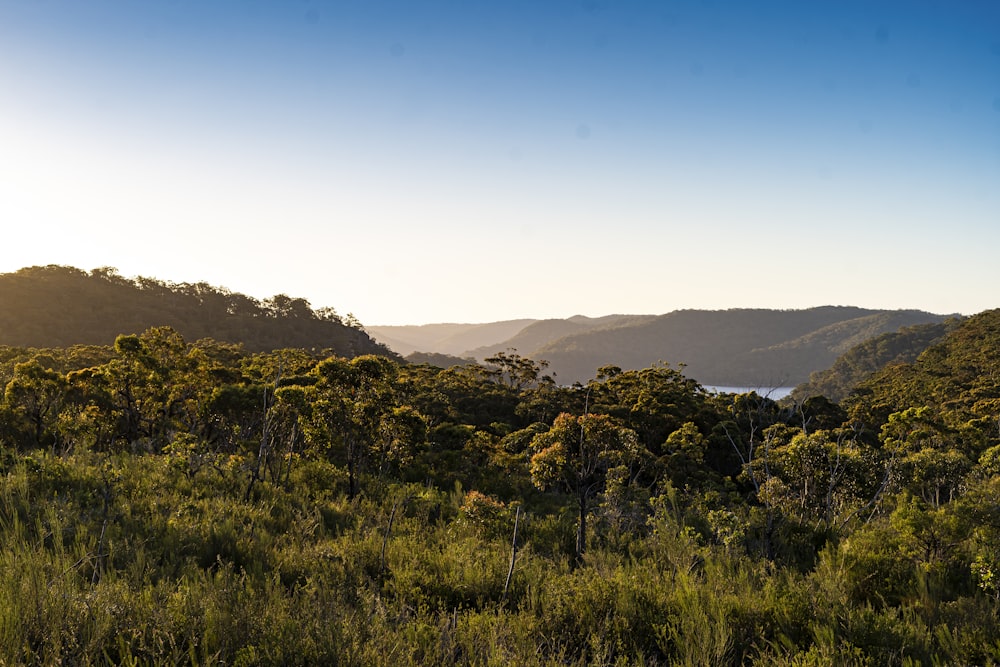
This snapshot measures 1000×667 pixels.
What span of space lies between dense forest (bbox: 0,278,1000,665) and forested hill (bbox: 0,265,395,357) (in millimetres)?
67234

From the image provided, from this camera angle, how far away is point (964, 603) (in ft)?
17.0

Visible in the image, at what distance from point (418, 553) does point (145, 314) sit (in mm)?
99723

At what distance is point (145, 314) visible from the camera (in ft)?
285

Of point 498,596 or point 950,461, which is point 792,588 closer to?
point 498,596

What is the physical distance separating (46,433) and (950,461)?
79.2 feet

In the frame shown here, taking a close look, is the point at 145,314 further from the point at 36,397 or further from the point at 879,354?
the point at 879,354

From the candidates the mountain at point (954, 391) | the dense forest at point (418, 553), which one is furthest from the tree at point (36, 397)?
the mountain at point (954, 391)

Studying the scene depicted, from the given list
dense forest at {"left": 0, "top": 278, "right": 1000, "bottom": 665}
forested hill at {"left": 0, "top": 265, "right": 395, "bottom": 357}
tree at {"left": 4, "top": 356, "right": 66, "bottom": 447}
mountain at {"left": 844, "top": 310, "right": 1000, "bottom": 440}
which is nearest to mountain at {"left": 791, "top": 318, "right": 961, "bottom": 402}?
mountain at {"left": 844, "top": 310, "right": 1000, "bottom": 440}

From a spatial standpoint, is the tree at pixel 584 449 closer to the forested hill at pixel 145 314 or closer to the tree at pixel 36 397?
the tree at pixel 36 397

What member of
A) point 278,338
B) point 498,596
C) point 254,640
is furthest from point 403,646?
point 278,338

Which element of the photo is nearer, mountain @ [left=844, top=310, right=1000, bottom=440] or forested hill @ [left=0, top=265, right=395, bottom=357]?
mountain @ [left=844, top=310, right=1000, bottom=440]

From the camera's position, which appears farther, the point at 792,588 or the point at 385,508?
the point at 385,508

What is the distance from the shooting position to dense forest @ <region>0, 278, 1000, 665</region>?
3.84 metres

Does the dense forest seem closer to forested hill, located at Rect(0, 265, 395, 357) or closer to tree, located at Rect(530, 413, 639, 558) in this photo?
tree, located at Rect(530, 413, 639, 558)
